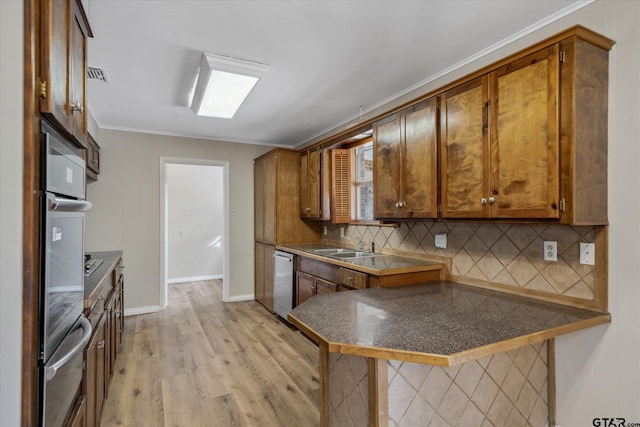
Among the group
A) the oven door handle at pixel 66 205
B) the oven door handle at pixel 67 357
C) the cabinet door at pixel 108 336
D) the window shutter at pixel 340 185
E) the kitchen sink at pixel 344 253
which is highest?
the window shutter at pixel 340 185

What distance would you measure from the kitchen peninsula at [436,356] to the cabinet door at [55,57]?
125cm

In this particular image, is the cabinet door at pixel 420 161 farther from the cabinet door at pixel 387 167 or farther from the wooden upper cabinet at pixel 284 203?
the wooden upper cabinet at pixel 284 203

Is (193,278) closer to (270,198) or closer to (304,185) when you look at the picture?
(270,198)

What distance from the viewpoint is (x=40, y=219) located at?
0.99m

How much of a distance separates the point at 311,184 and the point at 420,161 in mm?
2027

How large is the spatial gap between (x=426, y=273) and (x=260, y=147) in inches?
141

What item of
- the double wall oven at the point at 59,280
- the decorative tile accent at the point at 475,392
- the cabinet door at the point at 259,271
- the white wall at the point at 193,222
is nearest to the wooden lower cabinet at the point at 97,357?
the double wall oven at the point at 59,280

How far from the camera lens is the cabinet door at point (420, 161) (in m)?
2.29

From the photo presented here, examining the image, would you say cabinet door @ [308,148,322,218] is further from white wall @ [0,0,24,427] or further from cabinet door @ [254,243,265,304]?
white wall @ [0,0,24,427]

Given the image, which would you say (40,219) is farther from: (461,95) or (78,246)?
(461,95)

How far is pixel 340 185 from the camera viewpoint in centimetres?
398

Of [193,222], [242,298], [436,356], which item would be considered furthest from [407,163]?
[193,222]

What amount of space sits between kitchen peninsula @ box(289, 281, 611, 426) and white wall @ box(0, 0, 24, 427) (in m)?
0.96

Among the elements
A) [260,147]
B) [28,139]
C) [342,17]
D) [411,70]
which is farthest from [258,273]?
[28,139]
